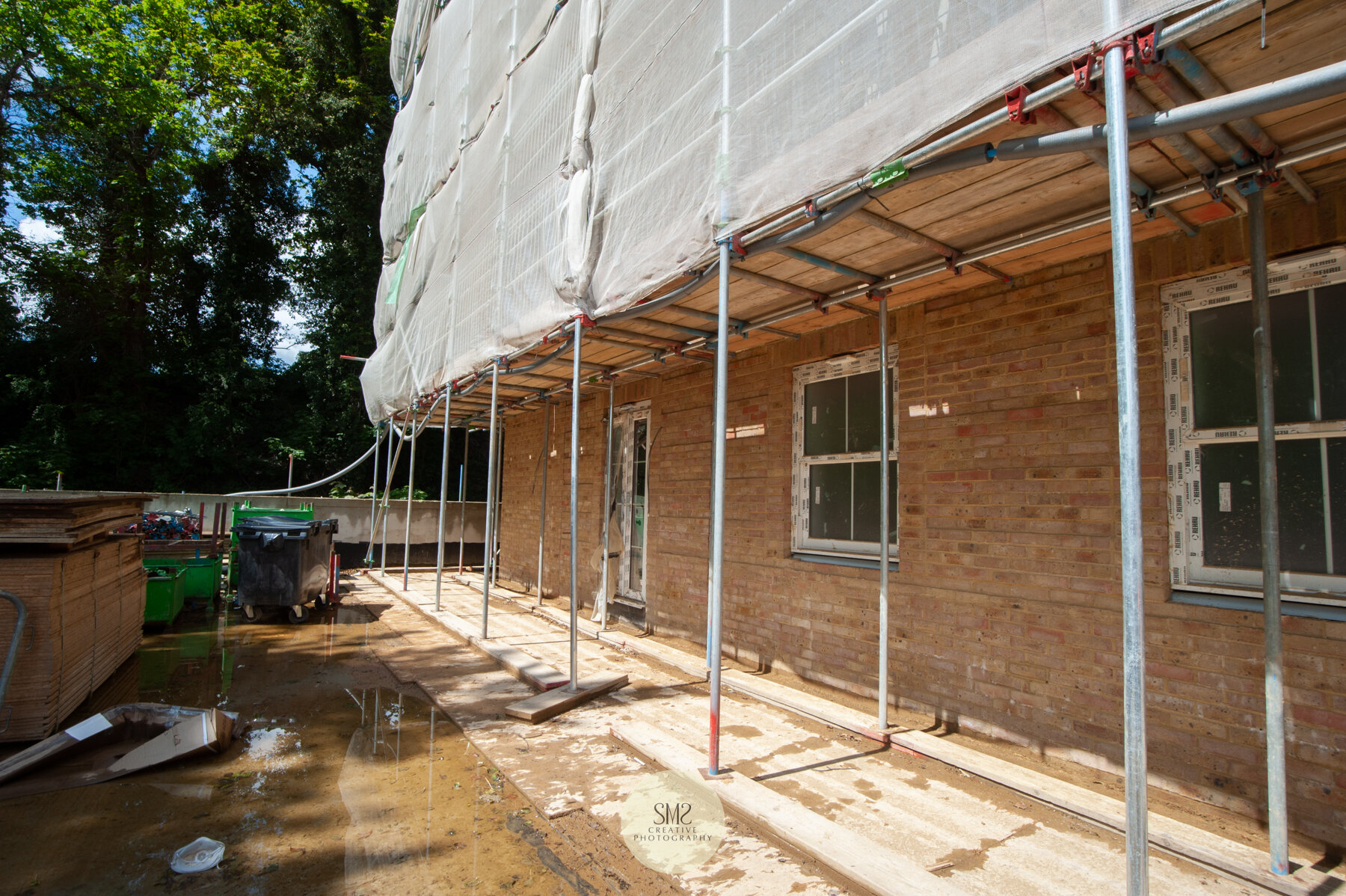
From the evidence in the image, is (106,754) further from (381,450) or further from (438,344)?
(381,450)

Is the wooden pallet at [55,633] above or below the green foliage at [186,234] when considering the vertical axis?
below

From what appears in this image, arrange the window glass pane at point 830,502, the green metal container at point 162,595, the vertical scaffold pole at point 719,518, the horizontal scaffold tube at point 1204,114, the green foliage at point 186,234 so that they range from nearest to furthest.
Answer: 1. the horizontal scaffold tube at point 1204,114
2. the vertical scaffold pole at point 719,518
3. the window glass pane at point 830,502
4. the green metal container at point 162,595
5. the green foliage at point 186,234

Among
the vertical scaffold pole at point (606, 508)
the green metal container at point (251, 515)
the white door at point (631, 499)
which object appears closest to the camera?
the vertical scaffold pole at point (606, 508)

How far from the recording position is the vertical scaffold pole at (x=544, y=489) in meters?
9.98

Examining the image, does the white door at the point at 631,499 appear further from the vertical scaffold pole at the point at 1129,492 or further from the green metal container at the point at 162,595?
the vertical scaffold pole at the point at 1129,492

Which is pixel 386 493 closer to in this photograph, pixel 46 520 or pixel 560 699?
pixel 46 520

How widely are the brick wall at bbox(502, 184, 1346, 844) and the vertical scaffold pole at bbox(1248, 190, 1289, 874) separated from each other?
1.69ft

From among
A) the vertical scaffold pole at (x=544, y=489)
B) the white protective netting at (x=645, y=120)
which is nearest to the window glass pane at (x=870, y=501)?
the white protective netting at (x=645, y=120)

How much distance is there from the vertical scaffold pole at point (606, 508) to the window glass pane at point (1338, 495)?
6.41 metres

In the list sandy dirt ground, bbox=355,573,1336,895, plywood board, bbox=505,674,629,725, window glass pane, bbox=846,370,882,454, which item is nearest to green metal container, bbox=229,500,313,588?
sandy dirt ground, bbox=355,573,1336,895

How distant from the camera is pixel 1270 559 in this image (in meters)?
2.89

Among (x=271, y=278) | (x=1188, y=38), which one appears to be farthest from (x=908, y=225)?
(x=271, y=278)

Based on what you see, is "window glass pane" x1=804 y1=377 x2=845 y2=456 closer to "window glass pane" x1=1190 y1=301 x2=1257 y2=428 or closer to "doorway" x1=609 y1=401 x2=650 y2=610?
"window glass pane" x1=1190 y1=301 x2=1257 y2=428

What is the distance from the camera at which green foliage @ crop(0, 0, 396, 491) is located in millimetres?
18625
